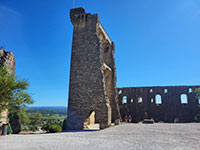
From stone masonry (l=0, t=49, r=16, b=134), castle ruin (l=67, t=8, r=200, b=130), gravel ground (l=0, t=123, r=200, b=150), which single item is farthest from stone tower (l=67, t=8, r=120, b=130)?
gravel ground (l=0, t=123, r=200, b=150)

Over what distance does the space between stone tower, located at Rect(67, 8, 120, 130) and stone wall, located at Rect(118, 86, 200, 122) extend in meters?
10.2

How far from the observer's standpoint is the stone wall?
2375 cm

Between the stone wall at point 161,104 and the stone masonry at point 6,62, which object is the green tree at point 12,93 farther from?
the stone wall at point 161,104

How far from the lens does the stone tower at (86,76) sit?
1501 cm

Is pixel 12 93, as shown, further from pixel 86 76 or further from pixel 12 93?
pixel 86 76

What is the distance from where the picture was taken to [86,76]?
633 inches

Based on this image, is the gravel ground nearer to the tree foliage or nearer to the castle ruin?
the tree foliage

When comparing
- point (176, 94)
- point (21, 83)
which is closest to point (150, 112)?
point (176, 94)

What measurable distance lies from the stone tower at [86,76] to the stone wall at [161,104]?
10.2m

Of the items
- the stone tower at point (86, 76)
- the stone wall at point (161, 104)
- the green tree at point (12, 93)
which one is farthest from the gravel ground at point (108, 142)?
the stone wall at point (161, 104)

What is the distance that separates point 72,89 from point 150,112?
1387 cm

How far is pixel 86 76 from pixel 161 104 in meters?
14.1

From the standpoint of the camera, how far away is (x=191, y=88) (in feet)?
79.2

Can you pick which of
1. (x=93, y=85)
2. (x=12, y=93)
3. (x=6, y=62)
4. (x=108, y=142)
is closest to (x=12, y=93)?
(x=12, y=93)
